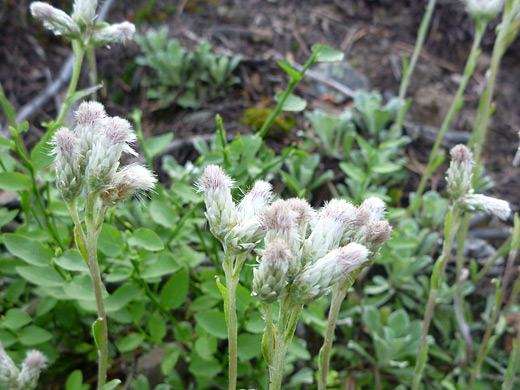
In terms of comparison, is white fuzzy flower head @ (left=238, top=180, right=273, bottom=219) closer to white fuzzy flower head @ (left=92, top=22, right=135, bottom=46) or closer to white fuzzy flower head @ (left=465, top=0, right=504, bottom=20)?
white fuzzy flower head @ (left=92, top=22, right=135, bottom=46)

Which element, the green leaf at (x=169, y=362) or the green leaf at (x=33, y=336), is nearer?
the green leaf at (x=33, y=336)

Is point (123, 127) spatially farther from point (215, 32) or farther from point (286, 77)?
point (215, 32)

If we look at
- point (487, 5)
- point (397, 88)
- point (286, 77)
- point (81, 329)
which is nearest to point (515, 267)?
point (487, 5)

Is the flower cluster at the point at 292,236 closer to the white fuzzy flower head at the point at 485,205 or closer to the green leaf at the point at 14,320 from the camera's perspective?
the white fuzzy flower head at the point at 485,205

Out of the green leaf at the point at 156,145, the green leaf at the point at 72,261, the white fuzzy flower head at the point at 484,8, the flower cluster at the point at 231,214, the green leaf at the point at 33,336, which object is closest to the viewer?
the flower cluster at the point at 231,214

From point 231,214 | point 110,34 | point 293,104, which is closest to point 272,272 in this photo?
point 231,214

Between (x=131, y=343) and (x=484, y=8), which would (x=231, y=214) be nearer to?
(x=131, y=343)

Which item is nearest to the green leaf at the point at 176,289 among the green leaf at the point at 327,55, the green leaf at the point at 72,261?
the green leaf at the point at 72,261
